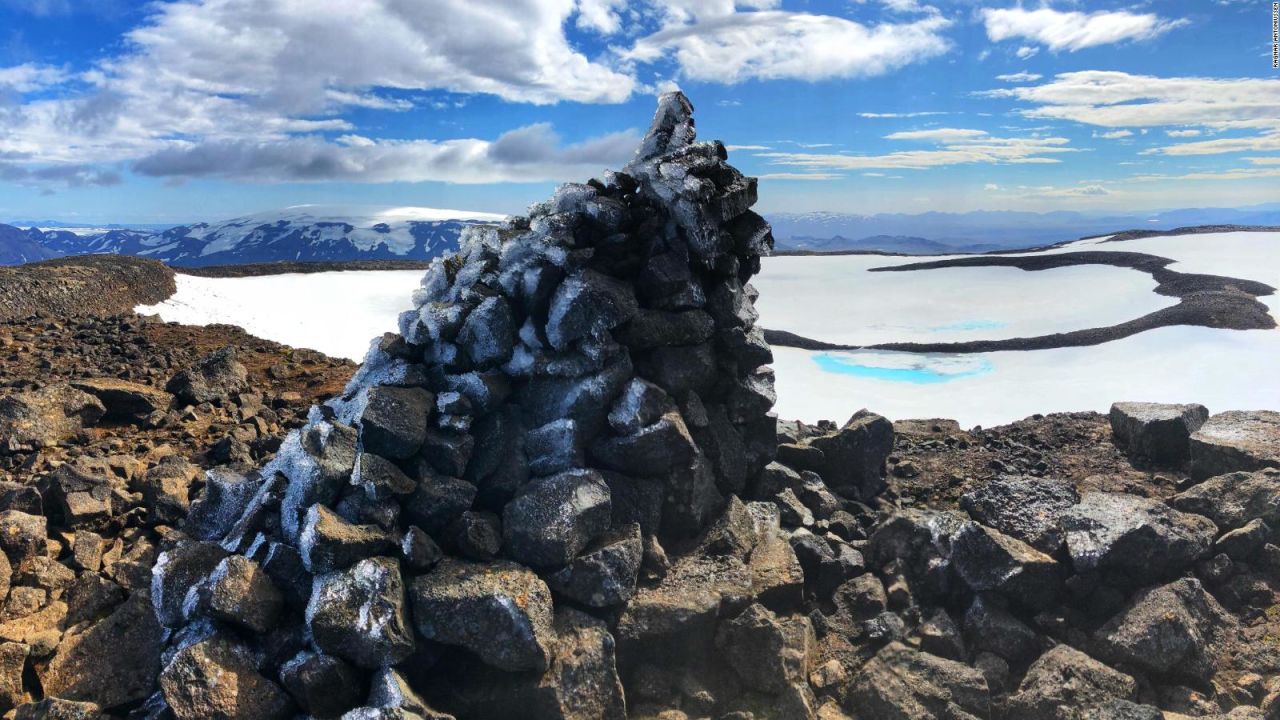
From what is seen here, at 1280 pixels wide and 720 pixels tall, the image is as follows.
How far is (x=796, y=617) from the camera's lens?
10.9m

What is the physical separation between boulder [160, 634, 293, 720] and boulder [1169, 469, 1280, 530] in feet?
49.5

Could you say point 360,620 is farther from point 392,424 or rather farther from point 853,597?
point 853,597

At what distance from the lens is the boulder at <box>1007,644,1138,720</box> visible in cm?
939

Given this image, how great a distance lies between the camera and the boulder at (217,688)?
7914 mm

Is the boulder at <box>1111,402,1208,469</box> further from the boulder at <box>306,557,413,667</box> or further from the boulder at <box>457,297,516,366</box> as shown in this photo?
the boulder at <box>306,557,413,667</box>

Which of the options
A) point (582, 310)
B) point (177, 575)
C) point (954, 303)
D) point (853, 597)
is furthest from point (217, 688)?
point (954, 303)

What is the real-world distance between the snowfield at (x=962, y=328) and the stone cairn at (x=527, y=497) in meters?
13.1

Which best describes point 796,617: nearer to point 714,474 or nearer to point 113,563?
point 714,474

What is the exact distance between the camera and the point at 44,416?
1425cm

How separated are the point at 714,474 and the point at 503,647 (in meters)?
5.05

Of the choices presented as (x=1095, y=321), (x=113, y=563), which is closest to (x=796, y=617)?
(x=113, y=563)

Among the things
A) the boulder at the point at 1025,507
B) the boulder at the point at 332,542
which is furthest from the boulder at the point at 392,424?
the boulder at the point at 1025,507

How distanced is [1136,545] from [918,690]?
4.59 metres

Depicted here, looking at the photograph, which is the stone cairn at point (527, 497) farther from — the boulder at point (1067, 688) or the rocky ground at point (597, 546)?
the boulder at point (1067, 688)
